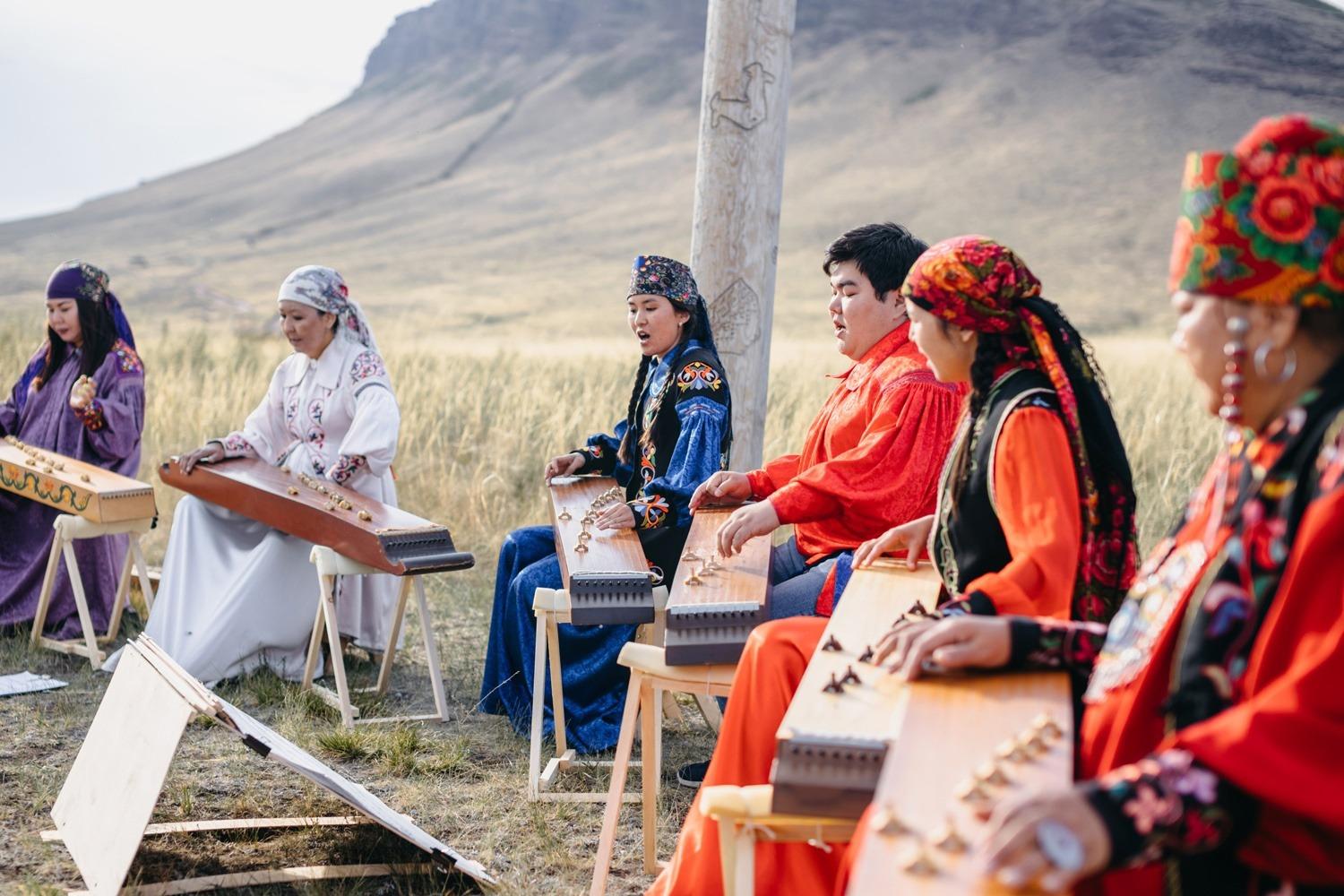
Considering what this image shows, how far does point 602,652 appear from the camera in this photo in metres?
4.61

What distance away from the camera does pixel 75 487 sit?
5180 millimetres

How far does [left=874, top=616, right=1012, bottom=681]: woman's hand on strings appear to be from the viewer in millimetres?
2125

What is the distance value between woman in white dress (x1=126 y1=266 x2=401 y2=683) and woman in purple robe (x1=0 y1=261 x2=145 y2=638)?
2.11 feet

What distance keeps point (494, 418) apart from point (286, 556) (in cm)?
385

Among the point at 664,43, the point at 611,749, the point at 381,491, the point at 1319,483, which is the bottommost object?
the point at 611,749

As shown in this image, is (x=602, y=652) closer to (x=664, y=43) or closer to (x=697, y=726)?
(x=697, y=726)

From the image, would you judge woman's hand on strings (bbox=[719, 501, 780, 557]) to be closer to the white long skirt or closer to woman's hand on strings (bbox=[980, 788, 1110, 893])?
woman's hand on strings (bbox=[980, 788, 1110, 893])

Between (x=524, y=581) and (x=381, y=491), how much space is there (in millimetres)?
1129

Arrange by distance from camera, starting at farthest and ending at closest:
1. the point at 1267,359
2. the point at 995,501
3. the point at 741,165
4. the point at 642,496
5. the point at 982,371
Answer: the point at 741,165, the point at 642,496, the point at 982,371, the point at 995,501, the point at 1267,359

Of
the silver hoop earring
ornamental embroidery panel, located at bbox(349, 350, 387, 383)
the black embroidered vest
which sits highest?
the silver hoop earring

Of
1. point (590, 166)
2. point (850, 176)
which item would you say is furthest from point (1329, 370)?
point (590, 166)

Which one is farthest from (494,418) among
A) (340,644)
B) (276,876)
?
(276,876)

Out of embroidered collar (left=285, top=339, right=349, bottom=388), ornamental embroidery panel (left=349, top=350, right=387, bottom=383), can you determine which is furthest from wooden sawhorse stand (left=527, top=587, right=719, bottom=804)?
embroidered collar (left=285, top=339, right=349, bottom=388)

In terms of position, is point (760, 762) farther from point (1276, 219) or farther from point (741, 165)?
point (741, 165)
